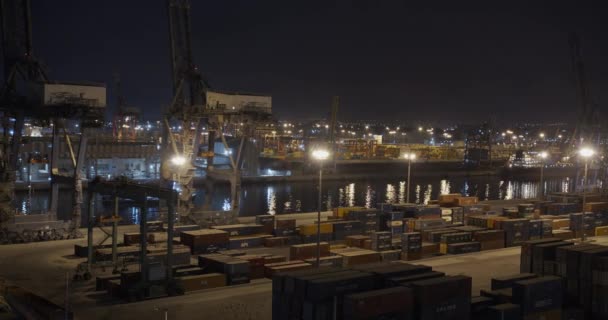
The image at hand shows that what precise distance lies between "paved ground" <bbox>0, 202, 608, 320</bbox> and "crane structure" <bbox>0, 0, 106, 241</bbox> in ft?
11.3

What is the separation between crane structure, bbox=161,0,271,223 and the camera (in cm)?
3928

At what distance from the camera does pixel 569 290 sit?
19.5 m

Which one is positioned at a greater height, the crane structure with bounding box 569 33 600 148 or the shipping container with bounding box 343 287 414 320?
the crane structure with bounding box 569 33 600 148

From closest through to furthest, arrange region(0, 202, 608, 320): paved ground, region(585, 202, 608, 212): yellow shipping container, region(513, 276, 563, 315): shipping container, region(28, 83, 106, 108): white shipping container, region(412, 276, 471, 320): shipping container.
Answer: region(412, 276, 471, 320): shipping container < region(513, 276, 563, 315): shipping container < region(0, 202, 608, 320): paved ground < region(28, 83, 106, 108): white shipping container < region(585, 202, 608, 212): yellow shipping container

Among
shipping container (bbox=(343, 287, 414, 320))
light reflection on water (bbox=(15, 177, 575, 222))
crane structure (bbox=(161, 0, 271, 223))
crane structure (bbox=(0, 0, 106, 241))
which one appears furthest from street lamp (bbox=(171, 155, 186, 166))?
shipping container (bbox=(343, 287, 414, 320))

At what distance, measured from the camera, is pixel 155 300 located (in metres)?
21.5

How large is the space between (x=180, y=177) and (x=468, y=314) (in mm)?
26526

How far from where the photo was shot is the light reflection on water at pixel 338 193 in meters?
67.9

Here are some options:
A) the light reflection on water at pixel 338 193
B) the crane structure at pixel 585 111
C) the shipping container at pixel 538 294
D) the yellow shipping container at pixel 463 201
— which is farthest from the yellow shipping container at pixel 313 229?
the crane structure at pixel 585 111

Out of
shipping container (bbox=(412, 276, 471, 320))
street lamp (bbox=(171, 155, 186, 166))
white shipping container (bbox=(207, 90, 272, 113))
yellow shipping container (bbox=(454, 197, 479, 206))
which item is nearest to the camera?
shipping container (bbox=(412, 276, 471, 320))

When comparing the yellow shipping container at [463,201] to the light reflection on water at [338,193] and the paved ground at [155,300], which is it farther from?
the light reflection on water at [338,193]

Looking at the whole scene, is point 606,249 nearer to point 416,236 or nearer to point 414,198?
point 416,236

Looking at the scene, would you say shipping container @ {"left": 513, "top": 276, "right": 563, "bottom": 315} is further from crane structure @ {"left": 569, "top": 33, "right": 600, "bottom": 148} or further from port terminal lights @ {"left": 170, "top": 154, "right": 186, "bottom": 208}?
crane structure @ {"left": 569, "top": 33, "right": 600, "bottom": 148}

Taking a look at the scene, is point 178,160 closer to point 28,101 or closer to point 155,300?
point 28,101
